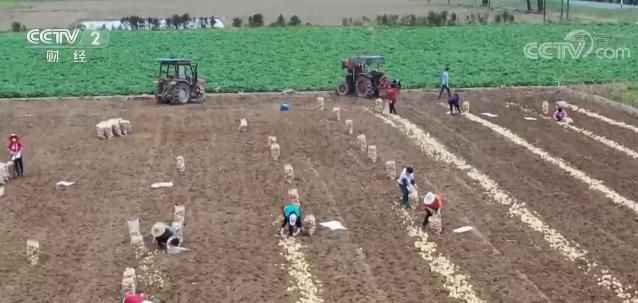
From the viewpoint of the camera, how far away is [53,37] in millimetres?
47000

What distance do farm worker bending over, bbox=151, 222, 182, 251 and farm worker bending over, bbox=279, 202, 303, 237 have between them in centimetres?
195

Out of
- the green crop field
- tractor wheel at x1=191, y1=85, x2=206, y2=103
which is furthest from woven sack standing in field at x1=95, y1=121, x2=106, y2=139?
the green crop field

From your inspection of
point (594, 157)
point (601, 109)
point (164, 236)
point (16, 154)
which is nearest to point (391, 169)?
point (594, 157)

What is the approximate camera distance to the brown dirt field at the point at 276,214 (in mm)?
13578

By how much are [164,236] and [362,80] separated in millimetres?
18403

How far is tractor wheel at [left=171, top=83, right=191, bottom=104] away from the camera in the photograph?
102 ft

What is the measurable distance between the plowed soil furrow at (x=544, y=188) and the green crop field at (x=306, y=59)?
34.3ft

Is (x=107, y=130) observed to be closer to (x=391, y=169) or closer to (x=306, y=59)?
(x=391, y=169)

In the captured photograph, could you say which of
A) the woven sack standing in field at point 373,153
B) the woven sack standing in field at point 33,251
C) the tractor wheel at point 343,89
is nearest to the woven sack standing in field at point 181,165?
the woven sack standing in field at point 373,153

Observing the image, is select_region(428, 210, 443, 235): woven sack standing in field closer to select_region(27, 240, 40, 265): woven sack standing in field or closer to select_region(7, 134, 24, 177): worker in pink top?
select_region(27, 240, 40, 265): woven sack standing in field

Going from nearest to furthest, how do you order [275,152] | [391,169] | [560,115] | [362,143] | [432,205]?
[432,205] → [391,169] → [275,152] → [362,143] → [560,115]

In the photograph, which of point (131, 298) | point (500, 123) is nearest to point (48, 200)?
point (131, 298)

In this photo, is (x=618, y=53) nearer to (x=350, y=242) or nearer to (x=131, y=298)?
(x=350, y=242)

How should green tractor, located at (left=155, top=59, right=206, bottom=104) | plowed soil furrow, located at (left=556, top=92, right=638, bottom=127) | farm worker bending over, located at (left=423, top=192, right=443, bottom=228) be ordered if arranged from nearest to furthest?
farm worker bending over, located at (left=423, top=192, right=443, bottom=228) → plowed soil furrow, located at (left=556, top=92, right=638, bottom=127) → green tractor, located at (left=155, top=59, right=206, bottom=104)
